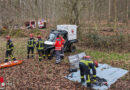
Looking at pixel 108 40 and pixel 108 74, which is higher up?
pixel 108 40

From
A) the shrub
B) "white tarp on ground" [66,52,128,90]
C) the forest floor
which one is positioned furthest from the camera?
the shrub

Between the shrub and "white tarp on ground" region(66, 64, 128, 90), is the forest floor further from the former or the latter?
the shrub

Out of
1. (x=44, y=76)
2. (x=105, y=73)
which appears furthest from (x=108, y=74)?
(x=44, y=76)

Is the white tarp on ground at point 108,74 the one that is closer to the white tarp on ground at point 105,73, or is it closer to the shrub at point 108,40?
the white tarp on ground at point 105,73

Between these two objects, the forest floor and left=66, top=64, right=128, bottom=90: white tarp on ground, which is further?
left=66, top=64, right=128, bottom=90: white tarp on ground

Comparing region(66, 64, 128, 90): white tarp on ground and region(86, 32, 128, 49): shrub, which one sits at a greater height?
region(86, 32, 128, 49): shrub

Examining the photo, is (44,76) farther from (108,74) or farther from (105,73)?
(108,74)

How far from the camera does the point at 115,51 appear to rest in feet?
41.6

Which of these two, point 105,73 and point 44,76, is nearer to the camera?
point 44,76

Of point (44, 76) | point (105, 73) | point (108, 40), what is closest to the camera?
point (44, 76)

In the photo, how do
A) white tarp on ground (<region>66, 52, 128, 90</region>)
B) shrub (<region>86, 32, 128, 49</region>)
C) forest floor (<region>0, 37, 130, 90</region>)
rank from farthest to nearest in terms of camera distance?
shrub (<region>86, 32, 128, 49</region>), white tarp on ground (<region>66, 52, 128, 90</region>), forest floor (<region>0, 37, 130, 90</region>)

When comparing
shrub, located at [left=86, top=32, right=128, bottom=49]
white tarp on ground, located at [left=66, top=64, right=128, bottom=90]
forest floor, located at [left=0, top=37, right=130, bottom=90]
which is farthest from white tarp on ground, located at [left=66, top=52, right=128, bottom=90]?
shrub, located at [left=86, top=32, right=128, bottom=49]

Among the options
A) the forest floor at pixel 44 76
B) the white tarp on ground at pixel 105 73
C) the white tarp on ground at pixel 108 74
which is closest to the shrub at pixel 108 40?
the forest floor at pixel 44 76

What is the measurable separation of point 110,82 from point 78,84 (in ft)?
4.88
